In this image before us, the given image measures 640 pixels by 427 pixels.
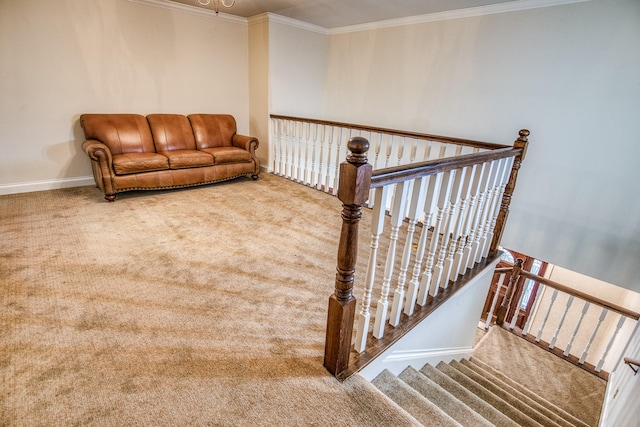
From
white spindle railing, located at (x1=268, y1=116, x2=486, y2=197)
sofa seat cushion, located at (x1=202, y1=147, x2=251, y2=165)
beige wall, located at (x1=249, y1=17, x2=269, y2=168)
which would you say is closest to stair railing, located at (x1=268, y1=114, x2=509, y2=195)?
white spindle railing, located at (x1=268, y1=116, x2=486, y2=197)

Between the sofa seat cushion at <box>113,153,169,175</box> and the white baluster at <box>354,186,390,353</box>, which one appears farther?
the sofa seat cushion at <box>113,153,169,175</box>

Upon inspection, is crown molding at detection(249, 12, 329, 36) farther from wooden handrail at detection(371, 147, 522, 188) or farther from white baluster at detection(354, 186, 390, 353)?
white baluster at detection(354, 186, 390, 353)

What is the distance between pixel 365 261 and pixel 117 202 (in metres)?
2.77

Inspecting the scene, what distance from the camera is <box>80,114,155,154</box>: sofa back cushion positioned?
3562mm

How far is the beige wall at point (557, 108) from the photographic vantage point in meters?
2.59

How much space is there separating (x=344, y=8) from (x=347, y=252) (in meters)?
3.78

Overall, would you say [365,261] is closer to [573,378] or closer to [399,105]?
[399,105]

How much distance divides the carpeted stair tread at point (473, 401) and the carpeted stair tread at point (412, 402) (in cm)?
61

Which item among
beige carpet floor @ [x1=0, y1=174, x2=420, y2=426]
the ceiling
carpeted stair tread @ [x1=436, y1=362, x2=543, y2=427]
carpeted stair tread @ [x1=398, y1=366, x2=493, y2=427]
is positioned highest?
the ceiling


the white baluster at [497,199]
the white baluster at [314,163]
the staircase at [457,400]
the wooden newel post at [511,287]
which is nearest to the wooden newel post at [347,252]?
the staircase at [457,400]

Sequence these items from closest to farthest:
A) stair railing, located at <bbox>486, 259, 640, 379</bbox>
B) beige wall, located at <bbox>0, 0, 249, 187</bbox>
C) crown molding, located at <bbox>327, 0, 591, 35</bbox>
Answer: crown molding, located at <bbox>327, 0, 591, 35</bbox> < beige wall, located at <bbox>0, 0, 249, 187</bbox> < stair railing, located at <bbox>486, 259, 640, 379</bbox>

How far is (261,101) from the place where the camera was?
484cm

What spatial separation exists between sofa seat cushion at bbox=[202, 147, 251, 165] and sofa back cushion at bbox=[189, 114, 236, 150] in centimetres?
15

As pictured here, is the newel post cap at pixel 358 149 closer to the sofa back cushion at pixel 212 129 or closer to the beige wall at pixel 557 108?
the beige wall at pixel 557 108
